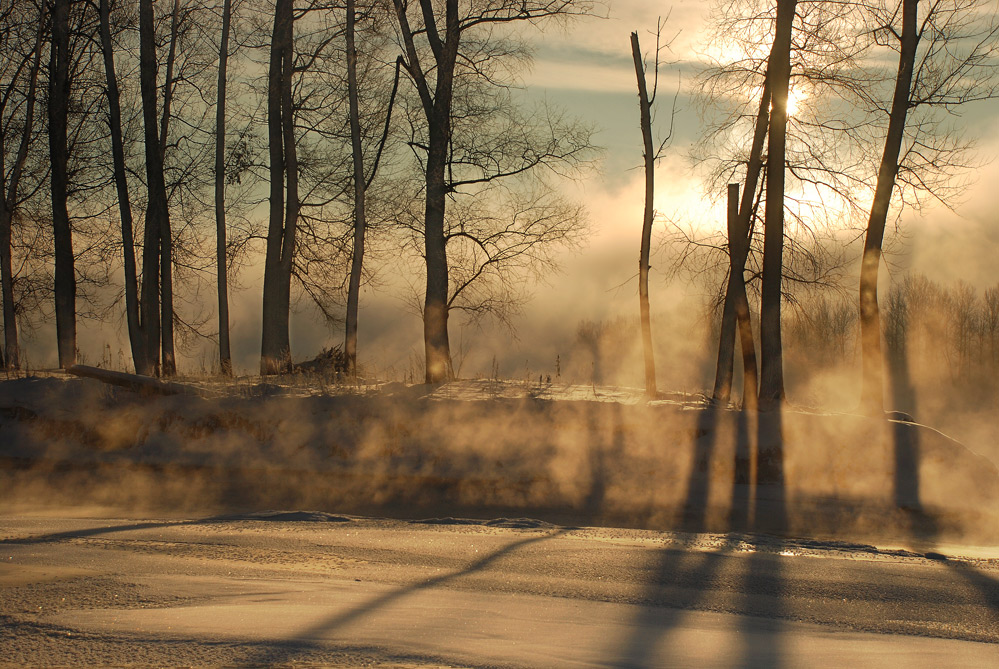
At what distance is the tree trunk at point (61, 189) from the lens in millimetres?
18406

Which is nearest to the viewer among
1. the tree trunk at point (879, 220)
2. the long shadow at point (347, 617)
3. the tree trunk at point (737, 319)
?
the long shadow at point (347, 617)

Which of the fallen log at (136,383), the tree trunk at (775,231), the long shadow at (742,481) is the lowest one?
the long shadow at (742,481)

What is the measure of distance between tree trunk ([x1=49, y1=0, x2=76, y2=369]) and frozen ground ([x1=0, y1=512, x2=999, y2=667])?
13.9m

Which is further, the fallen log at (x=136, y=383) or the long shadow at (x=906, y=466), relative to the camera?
the fallen log at (x=136, y=383)

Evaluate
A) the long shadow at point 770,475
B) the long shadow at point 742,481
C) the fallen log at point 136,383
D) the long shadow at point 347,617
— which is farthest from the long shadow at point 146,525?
the fallen log at point 136,383

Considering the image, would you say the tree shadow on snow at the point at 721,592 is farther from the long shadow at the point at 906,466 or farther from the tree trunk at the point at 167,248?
the tree trunk at the point at 167,248

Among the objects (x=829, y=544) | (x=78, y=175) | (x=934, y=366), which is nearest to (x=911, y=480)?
(x=829, y=544)

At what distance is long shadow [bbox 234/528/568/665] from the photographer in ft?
10.3

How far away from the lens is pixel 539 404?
10.8 meters

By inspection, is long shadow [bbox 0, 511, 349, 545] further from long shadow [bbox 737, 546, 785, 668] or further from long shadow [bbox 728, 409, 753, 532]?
long shadow [bbox 728, 409, 753, 532]

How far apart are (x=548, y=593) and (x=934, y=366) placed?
50.8 m

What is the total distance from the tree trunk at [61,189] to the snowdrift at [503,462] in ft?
26.2

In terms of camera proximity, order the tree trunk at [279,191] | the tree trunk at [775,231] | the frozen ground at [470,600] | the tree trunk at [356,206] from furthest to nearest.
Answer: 1. the tree trunk at [279,191]
2. the tree trunk at [356,206]
3. the tree trunk at [775,231]
4. the frozen ground at [470,600]

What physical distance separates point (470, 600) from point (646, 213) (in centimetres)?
1409
